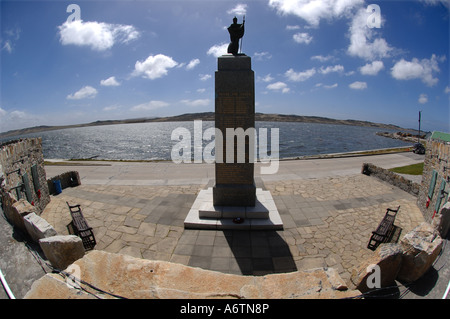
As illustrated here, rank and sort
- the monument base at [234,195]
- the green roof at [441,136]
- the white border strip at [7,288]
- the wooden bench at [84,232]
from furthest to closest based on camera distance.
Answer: the monument base at [234,195]
the green roof at [441,136]
the wooden bench at [84,232]
the white border strip at [7,288]

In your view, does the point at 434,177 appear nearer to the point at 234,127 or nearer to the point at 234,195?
the point at 234,195

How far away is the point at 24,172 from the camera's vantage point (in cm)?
798

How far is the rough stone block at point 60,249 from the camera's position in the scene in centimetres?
359

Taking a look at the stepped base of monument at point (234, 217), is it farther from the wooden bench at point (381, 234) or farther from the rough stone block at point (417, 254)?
the rough stone block at point (417, 254)

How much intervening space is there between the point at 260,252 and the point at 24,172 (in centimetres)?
971

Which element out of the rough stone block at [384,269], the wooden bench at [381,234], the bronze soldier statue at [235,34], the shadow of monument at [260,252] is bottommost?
the shadow of monument at [260,252]

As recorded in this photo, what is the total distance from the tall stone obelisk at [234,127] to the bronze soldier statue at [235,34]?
0.48 m

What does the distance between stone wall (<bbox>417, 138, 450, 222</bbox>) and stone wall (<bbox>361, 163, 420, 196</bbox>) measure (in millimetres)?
1821

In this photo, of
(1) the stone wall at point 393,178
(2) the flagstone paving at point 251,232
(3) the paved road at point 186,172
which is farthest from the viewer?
(3) the paved road at point 186,172

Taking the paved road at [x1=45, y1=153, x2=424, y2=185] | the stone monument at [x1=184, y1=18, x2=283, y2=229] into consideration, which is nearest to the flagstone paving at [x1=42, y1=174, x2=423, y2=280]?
the stone monument at [x1=184, y1=18, x2=283, y2=229]

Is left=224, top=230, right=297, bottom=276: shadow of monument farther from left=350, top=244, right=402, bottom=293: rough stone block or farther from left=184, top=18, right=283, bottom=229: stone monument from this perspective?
left=350, top=244, right=402, bottom=293: rough stone block

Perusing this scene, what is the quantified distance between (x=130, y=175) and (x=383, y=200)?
1560 centimetres

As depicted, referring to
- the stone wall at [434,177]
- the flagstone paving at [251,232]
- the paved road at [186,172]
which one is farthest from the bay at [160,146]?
the stone wall at [434,177]

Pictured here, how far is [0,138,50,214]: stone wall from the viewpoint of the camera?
22.3 ft
